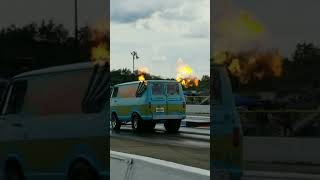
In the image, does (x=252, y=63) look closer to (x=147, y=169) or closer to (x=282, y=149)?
(x=282, y=149)

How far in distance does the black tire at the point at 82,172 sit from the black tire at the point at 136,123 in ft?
0.89

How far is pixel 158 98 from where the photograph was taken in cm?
262

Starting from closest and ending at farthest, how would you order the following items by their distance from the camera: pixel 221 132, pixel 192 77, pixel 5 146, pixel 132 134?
1. pixel 192 77
2. pixel 221 132
3. pixel 132 134
4. pixel 5 146

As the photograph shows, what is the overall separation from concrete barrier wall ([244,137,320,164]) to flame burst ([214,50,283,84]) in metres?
0.25

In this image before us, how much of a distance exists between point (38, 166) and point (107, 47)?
2.19 feet

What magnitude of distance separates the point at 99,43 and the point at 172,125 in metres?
0.49

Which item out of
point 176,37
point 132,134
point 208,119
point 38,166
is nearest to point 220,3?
point 176,37

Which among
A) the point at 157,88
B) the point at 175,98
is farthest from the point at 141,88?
the point at 175,98

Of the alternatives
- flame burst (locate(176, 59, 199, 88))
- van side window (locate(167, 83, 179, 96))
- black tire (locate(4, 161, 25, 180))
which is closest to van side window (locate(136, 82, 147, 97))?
van side window (locate(167, 83, 179, 96))

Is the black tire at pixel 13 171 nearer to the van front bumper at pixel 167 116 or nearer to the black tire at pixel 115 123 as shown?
the black tire at pixel 115 123

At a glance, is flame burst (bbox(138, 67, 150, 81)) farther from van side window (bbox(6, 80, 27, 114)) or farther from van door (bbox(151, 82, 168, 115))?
van side window (bbox(6, 80, 27, 114))

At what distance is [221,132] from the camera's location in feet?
6.52

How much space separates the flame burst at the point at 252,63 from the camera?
192cm

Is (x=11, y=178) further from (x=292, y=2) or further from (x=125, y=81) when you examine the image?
(x=292, y=2)
